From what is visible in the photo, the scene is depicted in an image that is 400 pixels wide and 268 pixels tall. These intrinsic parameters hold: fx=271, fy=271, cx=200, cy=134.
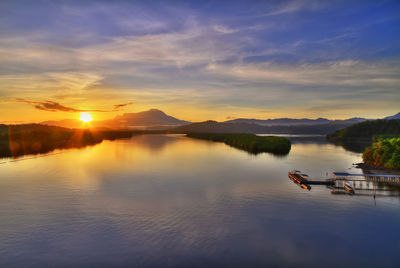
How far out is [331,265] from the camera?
871 inches

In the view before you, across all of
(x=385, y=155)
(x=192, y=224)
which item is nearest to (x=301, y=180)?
(x=192, y=224)

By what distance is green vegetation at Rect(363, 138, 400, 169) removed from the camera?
6347 cm

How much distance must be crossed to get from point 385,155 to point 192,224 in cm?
6082

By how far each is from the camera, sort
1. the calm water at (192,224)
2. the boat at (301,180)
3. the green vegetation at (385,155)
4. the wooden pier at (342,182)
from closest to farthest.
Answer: the calm water at (192,224) < the boat at (301,180) < the wooden pier at (342,182) < the green vegetation at (385,155)

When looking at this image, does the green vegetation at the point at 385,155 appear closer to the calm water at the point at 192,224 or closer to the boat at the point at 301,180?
the boat at the point at 301,180

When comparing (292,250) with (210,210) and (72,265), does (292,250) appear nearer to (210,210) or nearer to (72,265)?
(210,210)

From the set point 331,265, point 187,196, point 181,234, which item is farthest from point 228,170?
point 331,265

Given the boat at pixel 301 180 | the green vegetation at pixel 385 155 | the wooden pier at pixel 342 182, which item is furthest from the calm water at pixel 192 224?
the green vegetation at pixel 385 155

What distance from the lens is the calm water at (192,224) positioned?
23172mm

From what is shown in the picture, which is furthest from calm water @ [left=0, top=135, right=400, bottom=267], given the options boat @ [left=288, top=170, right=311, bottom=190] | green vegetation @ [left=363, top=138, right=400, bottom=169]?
green vegetation @ [left=363, top=138, right=400, bottom=169]

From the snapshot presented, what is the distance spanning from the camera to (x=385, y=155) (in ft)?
222

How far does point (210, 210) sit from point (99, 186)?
24.4 metres

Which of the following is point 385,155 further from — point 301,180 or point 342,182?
point 301,180

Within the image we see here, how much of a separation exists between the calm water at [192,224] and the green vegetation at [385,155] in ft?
92.1
